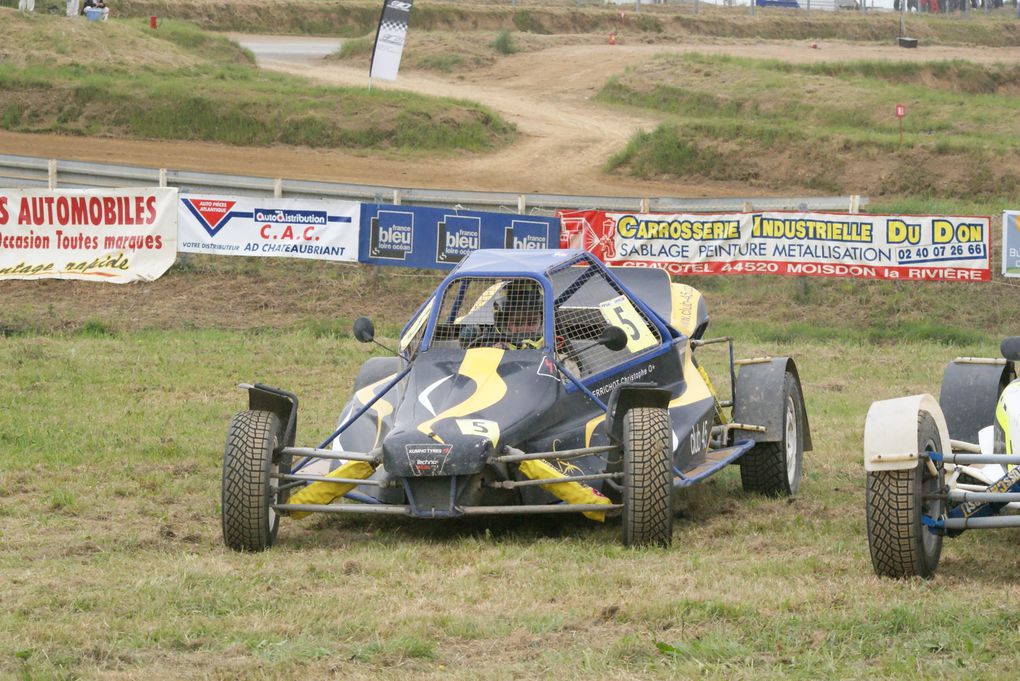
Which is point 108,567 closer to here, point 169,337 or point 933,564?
point 933,564

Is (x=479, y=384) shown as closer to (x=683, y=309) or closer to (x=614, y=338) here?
(x=614, y=338)

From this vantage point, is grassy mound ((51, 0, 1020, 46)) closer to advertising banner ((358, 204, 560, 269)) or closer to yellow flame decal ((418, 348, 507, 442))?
advertising banner ((358, 204, 560, 269))

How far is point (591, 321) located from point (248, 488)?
8.79 feet

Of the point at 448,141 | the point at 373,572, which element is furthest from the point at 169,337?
the point at 448,141

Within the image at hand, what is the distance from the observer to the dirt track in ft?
100

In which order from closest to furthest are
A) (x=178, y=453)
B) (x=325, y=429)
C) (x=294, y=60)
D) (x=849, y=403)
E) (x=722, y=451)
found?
(x=722, y=451)
(x=178, y=453)
(x=325, y=429)
(x=849, y=403)
(x=294, y=60)

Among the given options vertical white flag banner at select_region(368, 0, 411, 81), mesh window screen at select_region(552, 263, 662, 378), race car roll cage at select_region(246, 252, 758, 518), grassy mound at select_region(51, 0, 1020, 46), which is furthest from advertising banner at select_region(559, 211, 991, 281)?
grassy mound at select_region(51, 0, 1020, 46)

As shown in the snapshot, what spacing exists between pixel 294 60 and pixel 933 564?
144 feet

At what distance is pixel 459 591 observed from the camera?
23.7 feet

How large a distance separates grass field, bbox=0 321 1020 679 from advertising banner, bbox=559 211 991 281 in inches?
347

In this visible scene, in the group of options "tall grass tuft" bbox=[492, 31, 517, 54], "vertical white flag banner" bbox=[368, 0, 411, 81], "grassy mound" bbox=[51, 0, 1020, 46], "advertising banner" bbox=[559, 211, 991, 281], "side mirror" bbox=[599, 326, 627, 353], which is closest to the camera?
"side mirror" bbox=[599, 326, 627, 353]

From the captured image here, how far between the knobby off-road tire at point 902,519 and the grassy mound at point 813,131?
74.7 ft

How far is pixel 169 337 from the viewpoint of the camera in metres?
18.4

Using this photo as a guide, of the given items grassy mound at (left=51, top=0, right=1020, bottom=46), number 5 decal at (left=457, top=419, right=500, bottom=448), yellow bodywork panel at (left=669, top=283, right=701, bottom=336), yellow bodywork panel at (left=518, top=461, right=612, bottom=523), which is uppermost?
grassy mound at (left=51, top=0, right=1020, bottom=46)
